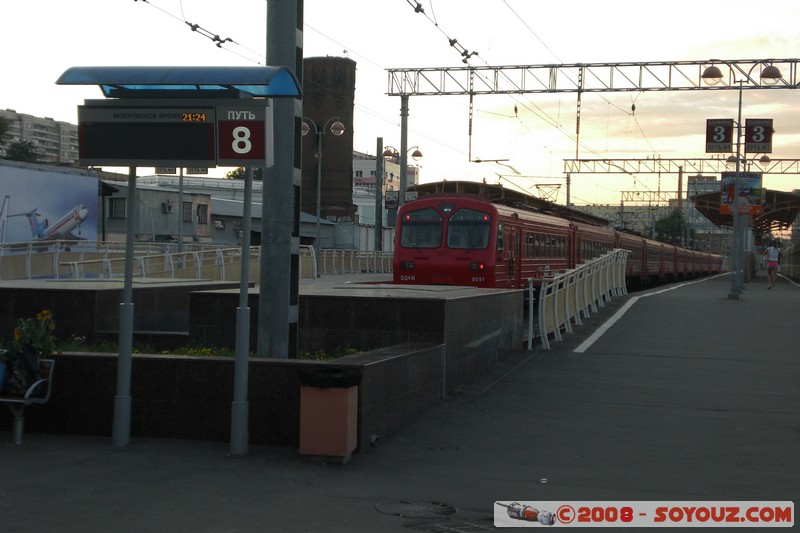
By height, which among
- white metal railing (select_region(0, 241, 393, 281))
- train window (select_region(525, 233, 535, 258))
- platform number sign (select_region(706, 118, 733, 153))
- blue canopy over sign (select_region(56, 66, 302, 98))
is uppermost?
platform number sign (select_region(706, 118, 733, 153))

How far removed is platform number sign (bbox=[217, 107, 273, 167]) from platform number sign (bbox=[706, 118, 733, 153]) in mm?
29618

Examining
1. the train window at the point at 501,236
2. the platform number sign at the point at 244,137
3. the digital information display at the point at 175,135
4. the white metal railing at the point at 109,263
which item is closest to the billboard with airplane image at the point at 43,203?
the white metal railing at the point at 109,263

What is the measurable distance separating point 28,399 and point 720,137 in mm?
31041

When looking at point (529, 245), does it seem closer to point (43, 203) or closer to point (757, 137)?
point (757, 137)

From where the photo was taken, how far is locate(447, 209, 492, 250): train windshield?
24.5 metres

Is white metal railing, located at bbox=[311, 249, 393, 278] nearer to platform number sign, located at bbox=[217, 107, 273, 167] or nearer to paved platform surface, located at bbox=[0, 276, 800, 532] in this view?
paved platform surface, located at bbox=[0, 276, 800, 532]

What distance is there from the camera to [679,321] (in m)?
22.3

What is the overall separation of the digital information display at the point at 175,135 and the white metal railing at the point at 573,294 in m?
9.26

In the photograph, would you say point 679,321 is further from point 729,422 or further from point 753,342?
point 729,422

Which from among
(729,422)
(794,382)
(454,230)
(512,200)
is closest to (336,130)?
(512,200)

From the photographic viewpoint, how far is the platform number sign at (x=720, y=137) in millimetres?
35594

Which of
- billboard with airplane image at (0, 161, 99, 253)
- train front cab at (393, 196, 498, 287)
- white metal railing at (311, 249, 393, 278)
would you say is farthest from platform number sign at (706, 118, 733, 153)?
billboard with airplane image at (0, 161, 99, 253)

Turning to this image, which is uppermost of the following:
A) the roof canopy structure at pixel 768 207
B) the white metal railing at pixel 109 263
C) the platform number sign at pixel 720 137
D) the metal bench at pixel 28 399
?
the platform number sign at pixel 720 137

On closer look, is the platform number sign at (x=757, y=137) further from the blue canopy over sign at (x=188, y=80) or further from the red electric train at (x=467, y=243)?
the blue canopy over sign at (x=188, y=80)
